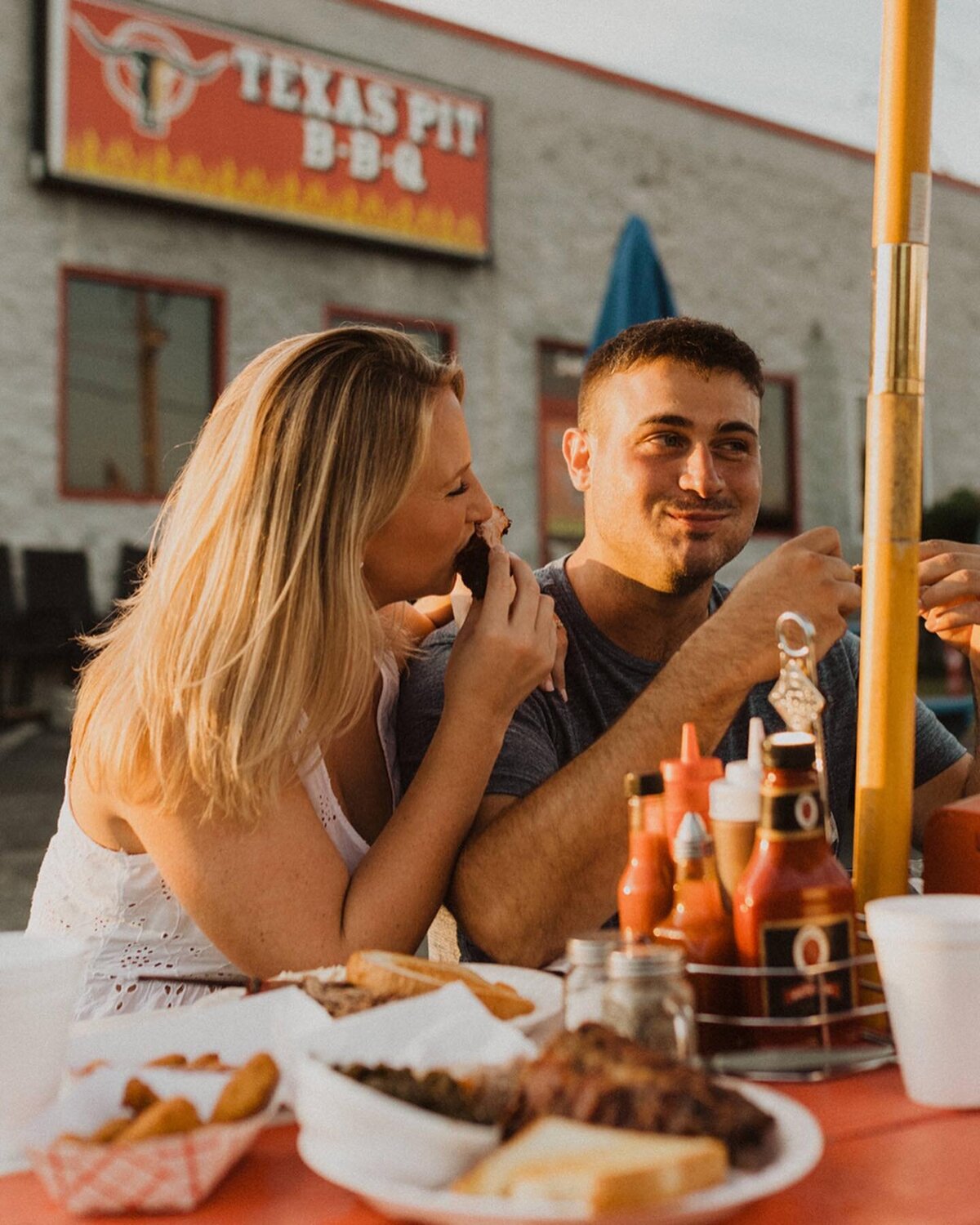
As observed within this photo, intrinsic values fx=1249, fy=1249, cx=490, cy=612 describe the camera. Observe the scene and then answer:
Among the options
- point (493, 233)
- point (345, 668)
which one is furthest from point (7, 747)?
point (345, 668)

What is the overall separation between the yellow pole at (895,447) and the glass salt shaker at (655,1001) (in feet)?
1.35

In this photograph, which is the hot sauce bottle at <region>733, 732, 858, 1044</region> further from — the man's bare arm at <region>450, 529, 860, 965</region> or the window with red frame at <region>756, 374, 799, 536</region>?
the window with red frame at <region>756, 374, 799, 536</region>

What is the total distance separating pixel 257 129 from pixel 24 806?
638 cm

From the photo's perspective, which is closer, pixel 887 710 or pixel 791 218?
pixel 887 710

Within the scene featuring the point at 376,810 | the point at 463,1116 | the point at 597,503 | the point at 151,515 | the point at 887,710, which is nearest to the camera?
the point at 463,1116

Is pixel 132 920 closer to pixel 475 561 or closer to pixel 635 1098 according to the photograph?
pixel 475 561

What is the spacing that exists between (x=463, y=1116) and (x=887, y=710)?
0.67 m

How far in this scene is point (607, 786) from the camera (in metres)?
1.80

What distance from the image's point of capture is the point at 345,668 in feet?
5.95

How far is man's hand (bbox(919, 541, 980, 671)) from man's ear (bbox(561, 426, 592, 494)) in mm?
1000

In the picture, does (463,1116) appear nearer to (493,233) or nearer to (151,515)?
(151,515)

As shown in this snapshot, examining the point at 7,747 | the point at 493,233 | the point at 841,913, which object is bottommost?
the point at 7,747

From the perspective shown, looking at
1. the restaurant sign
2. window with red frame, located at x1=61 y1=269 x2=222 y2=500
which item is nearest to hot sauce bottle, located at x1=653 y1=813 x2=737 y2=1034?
window with red frame, located at x1=61 y1=269 x2=222 y2=500

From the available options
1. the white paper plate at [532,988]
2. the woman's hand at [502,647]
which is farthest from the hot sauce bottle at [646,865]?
the woman's hand at [502,647]
